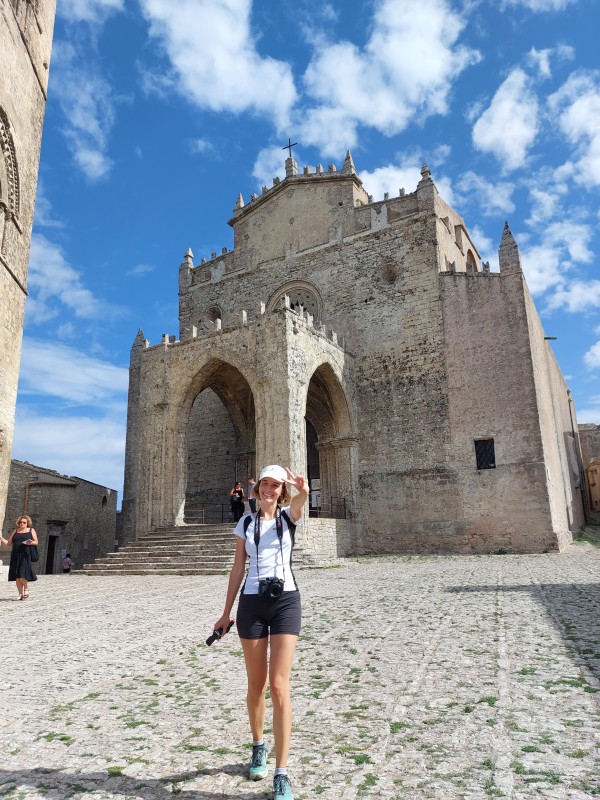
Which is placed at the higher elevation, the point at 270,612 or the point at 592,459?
the point at 592,459

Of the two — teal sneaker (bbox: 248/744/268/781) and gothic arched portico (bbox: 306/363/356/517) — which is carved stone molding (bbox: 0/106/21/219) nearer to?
gothic arched portico (bbox: 306/363/356/517)

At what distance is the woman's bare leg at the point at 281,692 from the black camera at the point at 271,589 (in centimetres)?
18

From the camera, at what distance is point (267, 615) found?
2738 mm

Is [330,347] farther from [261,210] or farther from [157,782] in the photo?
[157,782]

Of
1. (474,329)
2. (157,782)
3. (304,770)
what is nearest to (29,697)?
(157,782)

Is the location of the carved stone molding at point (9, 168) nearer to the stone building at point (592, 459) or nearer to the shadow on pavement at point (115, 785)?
the shadow on pavement at point (115, 785)

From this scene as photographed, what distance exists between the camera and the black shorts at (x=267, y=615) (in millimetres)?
2707

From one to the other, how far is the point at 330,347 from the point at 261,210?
8.61 m

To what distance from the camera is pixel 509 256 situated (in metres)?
19.0

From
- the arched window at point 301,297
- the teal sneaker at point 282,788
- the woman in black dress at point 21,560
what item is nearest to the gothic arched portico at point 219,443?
the arched window at point 301,297

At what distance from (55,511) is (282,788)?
24743 millimetres

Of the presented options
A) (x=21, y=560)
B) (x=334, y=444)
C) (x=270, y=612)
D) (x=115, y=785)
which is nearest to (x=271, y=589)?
(x=270, y=612)

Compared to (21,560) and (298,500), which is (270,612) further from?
(21,560)

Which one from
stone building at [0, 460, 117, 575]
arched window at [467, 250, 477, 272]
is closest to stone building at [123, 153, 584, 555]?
arched window at [467, 250, 477, 272]
